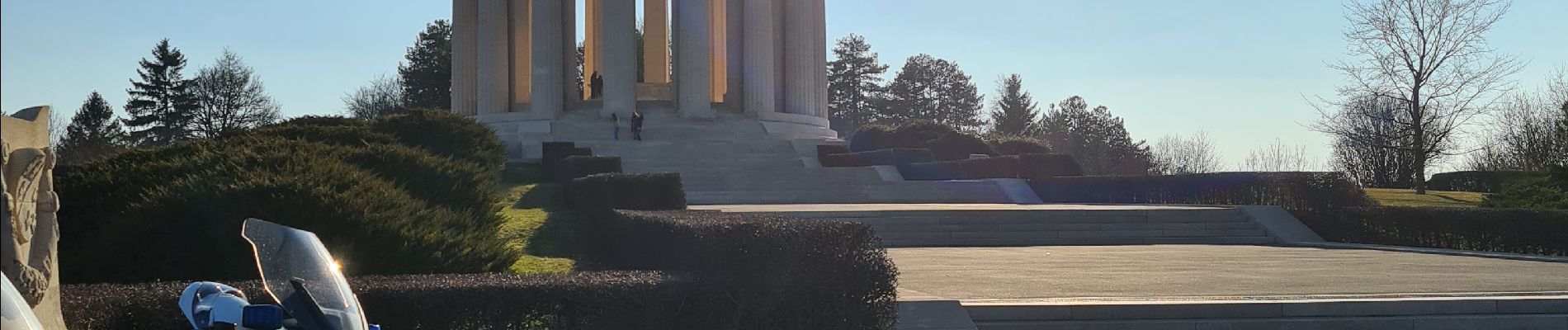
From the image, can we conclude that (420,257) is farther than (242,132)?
No

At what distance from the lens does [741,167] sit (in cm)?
3753

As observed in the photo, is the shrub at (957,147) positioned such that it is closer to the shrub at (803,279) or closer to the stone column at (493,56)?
the stone column at (493,56)

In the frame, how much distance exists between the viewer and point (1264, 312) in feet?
35.6

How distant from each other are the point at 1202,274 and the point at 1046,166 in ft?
77.7

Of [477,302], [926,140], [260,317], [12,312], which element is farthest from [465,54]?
[12,312]

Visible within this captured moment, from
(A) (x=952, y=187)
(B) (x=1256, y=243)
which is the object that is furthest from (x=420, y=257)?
(A) (x=952, y=187)

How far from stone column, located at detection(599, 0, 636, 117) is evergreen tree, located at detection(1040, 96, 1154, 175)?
35.1 metres

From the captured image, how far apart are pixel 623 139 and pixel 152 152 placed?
95.4 ft

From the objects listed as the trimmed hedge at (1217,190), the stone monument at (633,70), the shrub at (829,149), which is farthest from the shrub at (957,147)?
the trimmed hedge at (1217,190)

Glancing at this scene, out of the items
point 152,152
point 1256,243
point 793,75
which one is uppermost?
point 793,75

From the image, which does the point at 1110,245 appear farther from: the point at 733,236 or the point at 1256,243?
the point at 733,236

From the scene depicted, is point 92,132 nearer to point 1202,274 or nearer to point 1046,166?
point 1046,166

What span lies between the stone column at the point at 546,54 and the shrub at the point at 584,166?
19295 mm

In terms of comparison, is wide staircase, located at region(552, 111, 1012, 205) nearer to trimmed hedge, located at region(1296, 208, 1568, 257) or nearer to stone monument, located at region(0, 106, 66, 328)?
trimmed hedge, located at region(1296, 208, 1568, 257)
